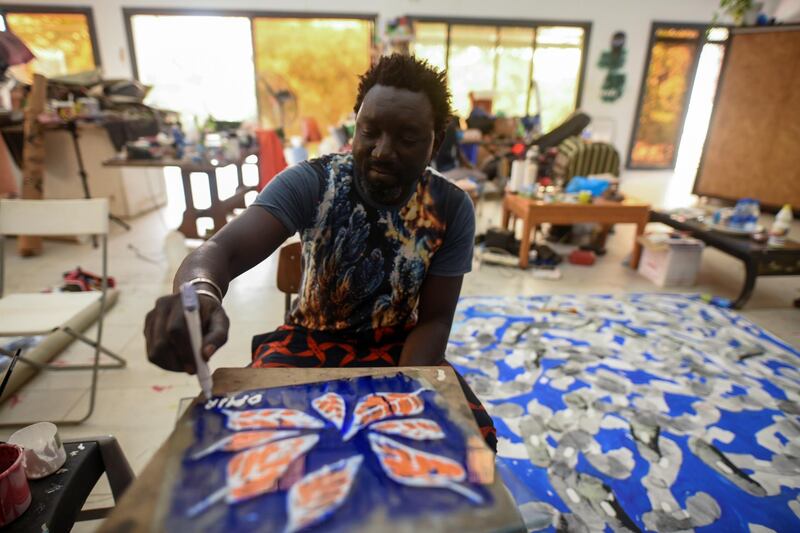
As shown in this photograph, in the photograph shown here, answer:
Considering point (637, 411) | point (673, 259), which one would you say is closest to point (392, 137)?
point (637, 411)

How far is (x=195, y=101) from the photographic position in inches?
300

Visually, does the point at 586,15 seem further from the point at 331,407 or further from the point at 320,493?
the point at 320,493

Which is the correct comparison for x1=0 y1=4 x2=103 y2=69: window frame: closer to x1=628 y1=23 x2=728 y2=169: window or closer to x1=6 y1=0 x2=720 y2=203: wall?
x1=6 y1=0 x2=720 y2=203: wall

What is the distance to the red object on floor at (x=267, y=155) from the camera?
459cm

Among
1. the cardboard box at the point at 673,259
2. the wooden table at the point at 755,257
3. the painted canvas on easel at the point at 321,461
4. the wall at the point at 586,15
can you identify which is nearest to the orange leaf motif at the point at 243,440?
the painted canvas on easel at the point at 321,461

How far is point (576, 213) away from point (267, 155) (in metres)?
3.08

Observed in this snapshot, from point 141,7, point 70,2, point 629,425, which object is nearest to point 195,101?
point 141,7

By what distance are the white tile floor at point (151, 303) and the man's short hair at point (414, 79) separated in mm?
1600

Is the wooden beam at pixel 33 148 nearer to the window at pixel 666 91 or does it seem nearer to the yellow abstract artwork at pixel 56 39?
the yellow abstract artwork at pixel 56 39

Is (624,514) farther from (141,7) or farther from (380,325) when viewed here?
(141,7)

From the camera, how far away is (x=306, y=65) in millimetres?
7602

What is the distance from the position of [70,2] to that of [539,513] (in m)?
8.83

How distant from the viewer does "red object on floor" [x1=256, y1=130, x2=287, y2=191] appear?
4.59 metres

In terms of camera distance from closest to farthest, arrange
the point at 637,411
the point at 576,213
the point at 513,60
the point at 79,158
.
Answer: the point at 637,411
the point at 576,213
the point at 79,158
the point at 513,60
